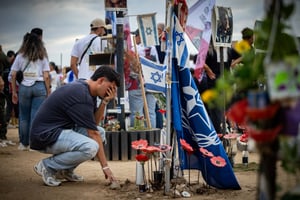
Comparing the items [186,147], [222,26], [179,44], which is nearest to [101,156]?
[186,147]

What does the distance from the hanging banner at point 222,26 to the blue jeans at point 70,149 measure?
222 centimetres

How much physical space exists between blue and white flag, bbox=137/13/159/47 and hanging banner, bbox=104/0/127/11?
92 cm

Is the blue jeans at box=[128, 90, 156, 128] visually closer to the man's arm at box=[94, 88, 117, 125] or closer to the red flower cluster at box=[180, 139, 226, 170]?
the man's arm at box=[94, 88, 117, 125]

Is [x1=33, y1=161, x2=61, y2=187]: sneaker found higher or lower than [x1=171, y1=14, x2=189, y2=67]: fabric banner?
lower

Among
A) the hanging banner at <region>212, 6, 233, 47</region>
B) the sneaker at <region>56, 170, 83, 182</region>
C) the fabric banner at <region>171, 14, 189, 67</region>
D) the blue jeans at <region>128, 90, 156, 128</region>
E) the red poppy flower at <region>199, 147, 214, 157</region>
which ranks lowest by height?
the sneaker at <region>56, 170, 83, 182</region>

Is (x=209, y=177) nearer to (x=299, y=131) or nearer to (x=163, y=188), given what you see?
(x=163, y=188)

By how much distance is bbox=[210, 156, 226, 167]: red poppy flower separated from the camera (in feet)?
17.8

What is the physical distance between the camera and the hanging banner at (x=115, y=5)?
26.2ft

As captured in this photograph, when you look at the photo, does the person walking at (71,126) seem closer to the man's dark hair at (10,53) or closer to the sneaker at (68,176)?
the sneaker at (68,176)

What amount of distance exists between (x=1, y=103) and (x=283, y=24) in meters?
7.70

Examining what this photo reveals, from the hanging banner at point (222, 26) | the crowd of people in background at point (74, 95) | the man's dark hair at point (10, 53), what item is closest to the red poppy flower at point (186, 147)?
the crowd of people in background at point (74, 95)

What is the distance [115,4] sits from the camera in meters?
8.03

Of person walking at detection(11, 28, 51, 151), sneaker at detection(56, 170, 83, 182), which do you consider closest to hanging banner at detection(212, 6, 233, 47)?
sneaker at detection(56, 170, 83, 182)

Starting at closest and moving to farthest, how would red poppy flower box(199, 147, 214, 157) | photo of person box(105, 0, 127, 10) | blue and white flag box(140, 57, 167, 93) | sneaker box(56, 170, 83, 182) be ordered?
1. red poppy flower box(199, 147, 214, 157)
2. sneaker box(56, 170, 83, 182)
3. photo of person box(105, 0, 127, 10)
4. blue and white flag box(140, 57, 167, 93)
